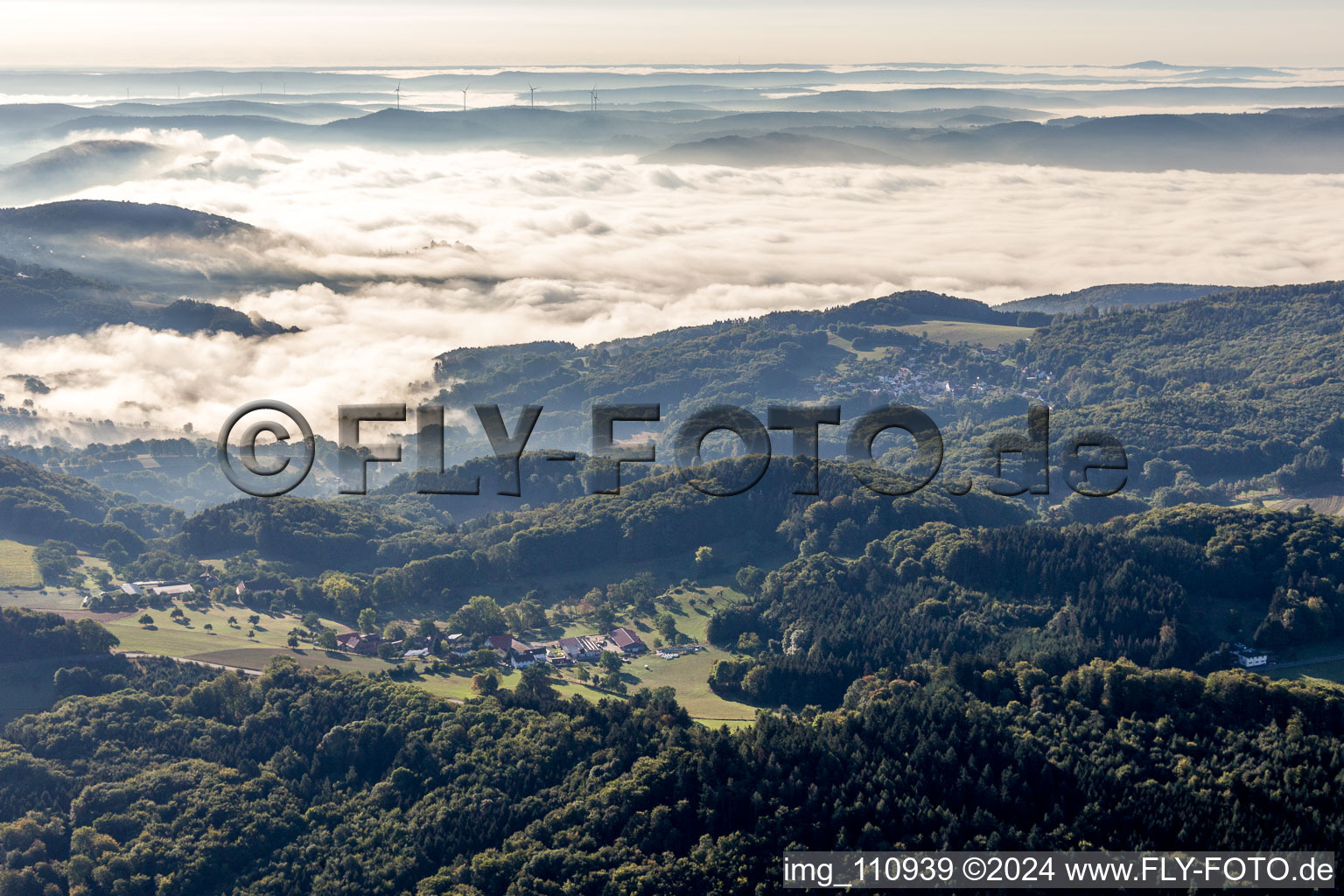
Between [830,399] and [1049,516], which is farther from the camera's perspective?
[830,399]

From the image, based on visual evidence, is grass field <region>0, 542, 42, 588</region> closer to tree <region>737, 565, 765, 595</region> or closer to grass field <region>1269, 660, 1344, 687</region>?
tree <region>737, 565, 765, 595</region>

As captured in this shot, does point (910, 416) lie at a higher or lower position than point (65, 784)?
higher

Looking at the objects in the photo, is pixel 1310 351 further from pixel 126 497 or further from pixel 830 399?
pixel 126 497

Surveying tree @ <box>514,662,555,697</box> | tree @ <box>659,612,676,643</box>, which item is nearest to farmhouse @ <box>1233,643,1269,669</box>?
tree @ <box>659,612,676,643</box>

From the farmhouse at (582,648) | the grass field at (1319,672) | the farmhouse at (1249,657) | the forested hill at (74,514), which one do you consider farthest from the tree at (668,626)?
the forested hill at (74,514)

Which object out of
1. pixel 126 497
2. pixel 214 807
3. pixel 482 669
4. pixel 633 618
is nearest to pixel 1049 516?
pixel 633 618
